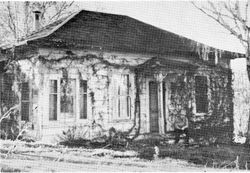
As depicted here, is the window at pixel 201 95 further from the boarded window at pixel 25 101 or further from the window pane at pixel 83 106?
the boarded window at pixel 25 101

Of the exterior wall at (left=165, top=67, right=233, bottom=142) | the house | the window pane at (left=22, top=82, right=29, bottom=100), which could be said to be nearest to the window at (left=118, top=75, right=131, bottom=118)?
the house

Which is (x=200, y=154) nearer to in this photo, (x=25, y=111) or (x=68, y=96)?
(x=68, y=96)

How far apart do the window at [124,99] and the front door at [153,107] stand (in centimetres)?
115

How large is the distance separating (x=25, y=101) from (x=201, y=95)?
7613mm

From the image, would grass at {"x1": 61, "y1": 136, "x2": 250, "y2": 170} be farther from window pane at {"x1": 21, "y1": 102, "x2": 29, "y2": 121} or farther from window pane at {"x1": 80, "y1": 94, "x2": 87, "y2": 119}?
window pane at {"x1": 21, "y1": 102, "x2": 29, "y2": 121}

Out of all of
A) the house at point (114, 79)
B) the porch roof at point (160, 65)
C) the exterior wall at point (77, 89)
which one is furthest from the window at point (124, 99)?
the porch roof at point (160, 65)

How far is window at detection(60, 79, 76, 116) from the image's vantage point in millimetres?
13680

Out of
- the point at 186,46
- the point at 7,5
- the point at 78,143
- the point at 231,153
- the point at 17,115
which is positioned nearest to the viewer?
the point at 231,153

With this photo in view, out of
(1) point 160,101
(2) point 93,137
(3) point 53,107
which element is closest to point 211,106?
(1) point 160,101

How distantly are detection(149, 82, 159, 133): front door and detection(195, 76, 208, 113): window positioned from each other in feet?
6.52

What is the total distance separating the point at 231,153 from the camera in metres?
11.7

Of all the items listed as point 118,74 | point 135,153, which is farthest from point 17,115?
point 135,153

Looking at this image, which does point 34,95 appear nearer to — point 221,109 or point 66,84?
point 66,84

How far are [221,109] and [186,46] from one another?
3262 millimetres
